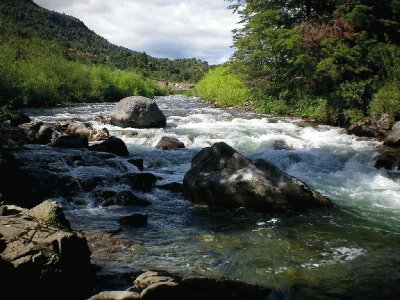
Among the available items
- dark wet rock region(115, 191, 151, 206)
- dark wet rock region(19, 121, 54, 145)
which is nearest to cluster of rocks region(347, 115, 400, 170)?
dark wet rock region(115, 191, 151, 206)

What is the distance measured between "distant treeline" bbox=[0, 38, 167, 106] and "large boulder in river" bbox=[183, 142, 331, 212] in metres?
17.3

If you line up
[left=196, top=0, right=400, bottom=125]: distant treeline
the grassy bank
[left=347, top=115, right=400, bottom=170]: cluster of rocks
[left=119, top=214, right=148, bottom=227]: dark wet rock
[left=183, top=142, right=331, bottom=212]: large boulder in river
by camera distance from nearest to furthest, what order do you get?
[left=119, top=214, right=148, bottom=227]: dark wet rock, [left=183, top=142, right=331, bottom=212]: large boulder in river, [left=347, top=115, right=400, bottom=170]: cluster of rocks, the grassy bank, [left=196, top=0, right=400, bottom=125]: distant treeline

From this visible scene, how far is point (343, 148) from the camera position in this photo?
1280cm

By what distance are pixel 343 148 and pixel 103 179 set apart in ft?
26.9

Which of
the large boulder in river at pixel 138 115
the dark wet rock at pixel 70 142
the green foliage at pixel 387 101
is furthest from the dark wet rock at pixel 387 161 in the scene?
the large boulder in river at pixel 138 115

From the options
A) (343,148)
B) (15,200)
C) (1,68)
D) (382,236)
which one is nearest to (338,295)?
(382,236)

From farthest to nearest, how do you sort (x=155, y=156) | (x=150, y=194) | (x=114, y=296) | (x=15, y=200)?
1. (x=155, y=156)
2. (x=150, y=194)
3. (x=15, y=200)
4. (x=114, y=296)

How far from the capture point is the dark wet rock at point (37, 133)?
13.2 m

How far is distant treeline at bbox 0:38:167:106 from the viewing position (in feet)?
82.8

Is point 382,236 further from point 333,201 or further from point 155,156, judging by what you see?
point 155,156

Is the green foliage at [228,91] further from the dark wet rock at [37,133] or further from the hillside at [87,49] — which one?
the hillside at [87,49]

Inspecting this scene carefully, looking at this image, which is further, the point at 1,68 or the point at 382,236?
the point at 1,68

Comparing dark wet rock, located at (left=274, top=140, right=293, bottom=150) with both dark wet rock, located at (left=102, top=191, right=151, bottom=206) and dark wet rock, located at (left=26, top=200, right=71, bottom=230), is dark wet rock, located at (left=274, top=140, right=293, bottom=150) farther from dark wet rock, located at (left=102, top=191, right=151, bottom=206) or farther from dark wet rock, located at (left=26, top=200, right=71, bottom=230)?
dark wet rock, located at (left=26, top=200, right=71, bottom=230)

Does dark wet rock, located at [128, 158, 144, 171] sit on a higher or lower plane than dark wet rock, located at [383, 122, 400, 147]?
lower
